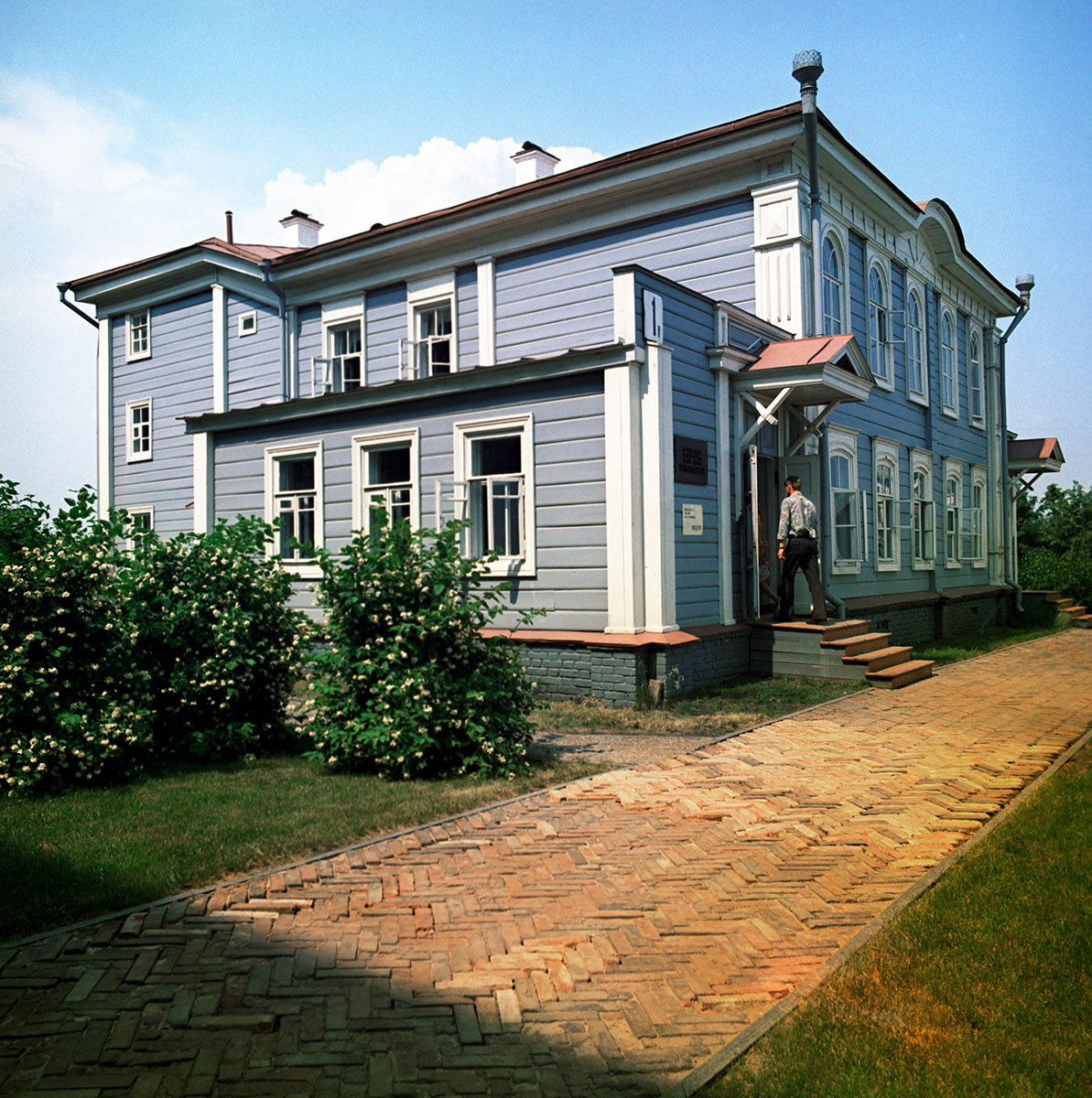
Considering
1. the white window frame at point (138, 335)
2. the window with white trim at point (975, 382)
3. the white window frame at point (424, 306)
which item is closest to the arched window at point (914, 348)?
the window with white trim at point (975, 382)

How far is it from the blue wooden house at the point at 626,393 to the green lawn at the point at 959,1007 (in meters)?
6.19

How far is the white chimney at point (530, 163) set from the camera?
18.4 m

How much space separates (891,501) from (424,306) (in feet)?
32.6

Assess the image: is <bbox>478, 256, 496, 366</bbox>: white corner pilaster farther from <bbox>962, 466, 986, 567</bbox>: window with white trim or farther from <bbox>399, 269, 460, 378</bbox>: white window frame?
<bbox>962, 466, 986, 567</bbox>: window with white trim

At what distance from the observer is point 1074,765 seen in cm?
775

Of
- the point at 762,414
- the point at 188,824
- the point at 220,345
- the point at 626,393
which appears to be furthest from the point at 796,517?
the point at 220,345

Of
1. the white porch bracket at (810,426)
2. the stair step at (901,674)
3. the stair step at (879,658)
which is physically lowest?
the stair step at (901,674)

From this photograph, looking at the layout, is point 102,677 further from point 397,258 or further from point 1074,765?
point 397,258

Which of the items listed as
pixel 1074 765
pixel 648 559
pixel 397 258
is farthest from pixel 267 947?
pixel 397 258

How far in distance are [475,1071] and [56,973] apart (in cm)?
196

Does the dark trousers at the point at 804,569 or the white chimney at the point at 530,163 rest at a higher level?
the white chimney at the point at 530,163

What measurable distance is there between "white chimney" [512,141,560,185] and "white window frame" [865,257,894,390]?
6.44 metres

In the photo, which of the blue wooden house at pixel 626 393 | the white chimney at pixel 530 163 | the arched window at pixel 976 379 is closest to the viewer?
the blue wooden house at pixel 626 393

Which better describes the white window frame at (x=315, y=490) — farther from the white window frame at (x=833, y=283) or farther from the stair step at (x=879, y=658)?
the white window frame at (x=833, y=283)
